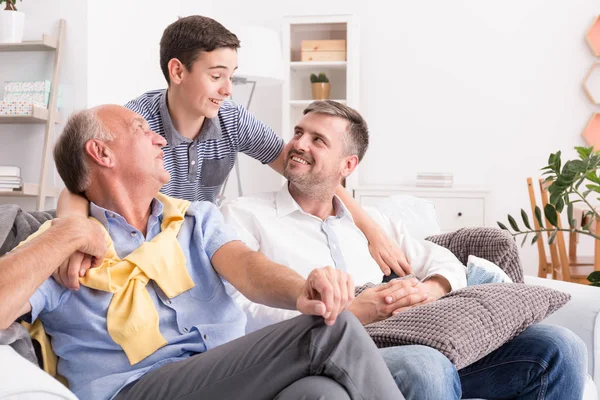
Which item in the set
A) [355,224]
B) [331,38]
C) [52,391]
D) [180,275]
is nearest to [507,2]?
[331,38]

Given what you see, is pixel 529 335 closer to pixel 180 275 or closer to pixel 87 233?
pixel 180 275

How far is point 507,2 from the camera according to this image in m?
5.43

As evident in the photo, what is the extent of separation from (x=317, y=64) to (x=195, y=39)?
116 inches

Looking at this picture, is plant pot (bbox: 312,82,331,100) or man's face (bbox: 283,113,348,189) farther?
plant pot (bbox: 312,82,331,100)

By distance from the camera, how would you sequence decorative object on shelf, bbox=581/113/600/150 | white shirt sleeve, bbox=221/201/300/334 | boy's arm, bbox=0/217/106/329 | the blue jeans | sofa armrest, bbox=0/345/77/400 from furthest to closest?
1. decorative object on shelf, bbox=581/113/600/150
2. white shirt sleeve, bbox=221/201/300/334
3. the blue jeans
4. boy's arm, bbox=0/217/106/329
5. sofa armrest, bbox=0/345/77/400

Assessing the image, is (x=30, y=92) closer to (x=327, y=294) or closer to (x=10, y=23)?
(x=10, y=23)

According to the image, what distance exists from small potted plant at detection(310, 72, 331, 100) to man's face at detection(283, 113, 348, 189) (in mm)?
2946

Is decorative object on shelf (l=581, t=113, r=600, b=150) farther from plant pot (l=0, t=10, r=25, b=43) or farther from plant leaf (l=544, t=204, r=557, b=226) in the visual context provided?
plant pot (l=0, t=10, r=25, b=43)

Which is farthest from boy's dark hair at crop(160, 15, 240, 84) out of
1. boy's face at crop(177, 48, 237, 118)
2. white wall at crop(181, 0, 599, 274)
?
white wall at crop(181, 0, 599, 274)

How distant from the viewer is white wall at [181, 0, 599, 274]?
5.39 meters

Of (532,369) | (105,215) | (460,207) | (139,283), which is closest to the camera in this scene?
(139,283)

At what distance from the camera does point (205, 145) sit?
98.4 inches

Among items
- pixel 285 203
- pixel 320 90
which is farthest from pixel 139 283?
pixel 320 90

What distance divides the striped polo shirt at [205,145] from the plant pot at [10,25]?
1.89 m
